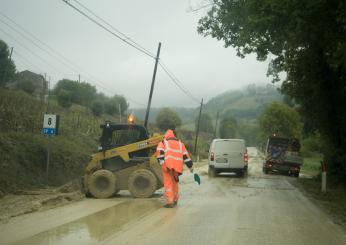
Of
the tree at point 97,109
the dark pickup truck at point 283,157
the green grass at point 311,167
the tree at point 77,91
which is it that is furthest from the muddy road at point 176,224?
the tree at point 77,91

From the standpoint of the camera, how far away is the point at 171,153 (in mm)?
13117

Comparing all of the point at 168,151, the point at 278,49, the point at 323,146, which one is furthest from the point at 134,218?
the point at 323,146

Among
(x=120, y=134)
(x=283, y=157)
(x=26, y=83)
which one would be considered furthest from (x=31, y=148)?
(x=26, y=83)

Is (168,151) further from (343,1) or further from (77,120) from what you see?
(77,120)

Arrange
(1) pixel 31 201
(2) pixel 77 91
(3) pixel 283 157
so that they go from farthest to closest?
(2) pixel 77 91 → (3) pixel 283 157 → (1) pixel 31 201

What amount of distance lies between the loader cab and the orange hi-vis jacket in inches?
113

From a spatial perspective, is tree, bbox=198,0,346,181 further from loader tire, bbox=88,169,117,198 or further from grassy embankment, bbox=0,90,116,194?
grassy embankment, bbox=0,90,116,194

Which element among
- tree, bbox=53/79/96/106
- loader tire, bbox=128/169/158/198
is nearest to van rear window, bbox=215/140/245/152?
loader tire, bbox=128/169/158/198

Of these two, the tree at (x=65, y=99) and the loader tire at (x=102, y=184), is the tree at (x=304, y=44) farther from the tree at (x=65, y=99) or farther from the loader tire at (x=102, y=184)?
the tree at (x=65, y=99)

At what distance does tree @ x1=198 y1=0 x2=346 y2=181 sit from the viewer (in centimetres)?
1490

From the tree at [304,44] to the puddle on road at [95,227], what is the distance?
6.58 metres

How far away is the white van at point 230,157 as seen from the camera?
2761 cm

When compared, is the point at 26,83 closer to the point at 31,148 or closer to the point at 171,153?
the point at 31,148

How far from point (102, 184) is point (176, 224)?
18.9 ft
